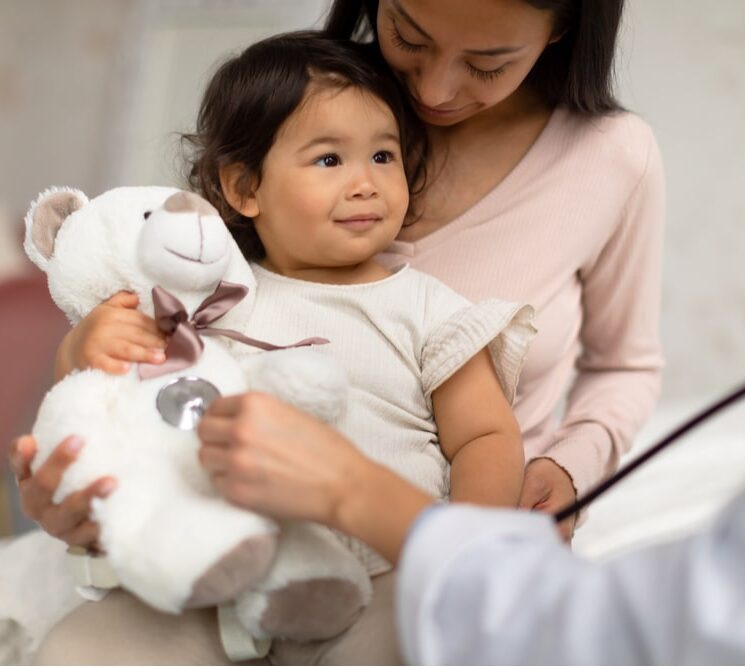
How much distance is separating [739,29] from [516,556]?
1960mm

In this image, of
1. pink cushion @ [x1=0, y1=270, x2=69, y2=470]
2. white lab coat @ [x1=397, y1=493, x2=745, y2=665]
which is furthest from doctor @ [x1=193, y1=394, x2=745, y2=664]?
pink cushion @ [x1=0, y1=270, x2=69, y2=470]

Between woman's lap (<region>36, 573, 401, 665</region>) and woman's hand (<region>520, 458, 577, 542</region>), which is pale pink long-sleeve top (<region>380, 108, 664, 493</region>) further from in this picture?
woman's lap (<region>36, 573, 401, 665</region>)

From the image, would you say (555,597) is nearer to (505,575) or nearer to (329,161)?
(505,575)

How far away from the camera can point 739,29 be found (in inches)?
86.6

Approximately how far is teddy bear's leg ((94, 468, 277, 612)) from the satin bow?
0.13 meters

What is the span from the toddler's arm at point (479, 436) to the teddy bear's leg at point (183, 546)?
254mm

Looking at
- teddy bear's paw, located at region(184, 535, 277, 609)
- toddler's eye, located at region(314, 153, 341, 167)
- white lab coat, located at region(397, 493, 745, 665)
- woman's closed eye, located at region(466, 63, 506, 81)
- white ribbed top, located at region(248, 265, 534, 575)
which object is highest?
woman's closed eye, located at region(466, 63, 506, 81)

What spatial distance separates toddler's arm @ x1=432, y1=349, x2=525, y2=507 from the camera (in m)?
0.93

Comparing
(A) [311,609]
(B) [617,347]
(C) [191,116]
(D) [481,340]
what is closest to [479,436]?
(D) [481,340]

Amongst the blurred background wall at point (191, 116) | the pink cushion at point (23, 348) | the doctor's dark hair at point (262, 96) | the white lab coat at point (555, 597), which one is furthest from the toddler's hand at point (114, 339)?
the pink cushion at point (23, 348)

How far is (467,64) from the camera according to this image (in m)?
1.09

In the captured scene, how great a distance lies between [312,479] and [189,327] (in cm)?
25

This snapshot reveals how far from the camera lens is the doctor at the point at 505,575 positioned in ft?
1.73

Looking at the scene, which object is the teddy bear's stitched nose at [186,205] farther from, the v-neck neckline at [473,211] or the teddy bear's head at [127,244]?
the v-neck neckline at [473,211]
